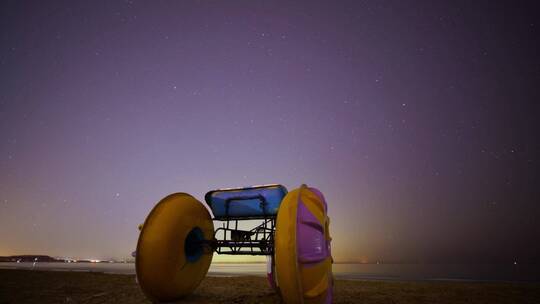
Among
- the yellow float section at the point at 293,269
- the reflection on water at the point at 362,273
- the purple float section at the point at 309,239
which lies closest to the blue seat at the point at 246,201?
the yellow float section at the point at 293,269

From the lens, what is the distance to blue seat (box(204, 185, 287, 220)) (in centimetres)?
634

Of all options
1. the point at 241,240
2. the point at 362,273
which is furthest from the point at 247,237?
the point at 362,273

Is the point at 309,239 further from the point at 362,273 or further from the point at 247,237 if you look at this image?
the point at 362,273

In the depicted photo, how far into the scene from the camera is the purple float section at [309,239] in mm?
4812

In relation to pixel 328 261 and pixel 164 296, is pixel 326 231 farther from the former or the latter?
pixel 164 296

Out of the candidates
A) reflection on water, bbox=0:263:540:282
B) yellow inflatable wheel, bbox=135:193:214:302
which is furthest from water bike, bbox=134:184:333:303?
reflection on water, bbox=0:263:540:282

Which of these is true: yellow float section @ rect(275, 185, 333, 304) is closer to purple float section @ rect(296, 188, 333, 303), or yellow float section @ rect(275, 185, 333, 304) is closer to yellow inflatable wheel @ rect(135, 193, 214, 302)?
purple float section @ rect(296, 188, 333, 303)

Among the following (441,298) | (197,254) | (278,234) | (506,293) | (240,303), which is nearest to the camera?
(278,234)

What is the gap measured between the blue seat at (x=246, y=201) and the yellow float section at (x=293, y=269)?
3.43ft

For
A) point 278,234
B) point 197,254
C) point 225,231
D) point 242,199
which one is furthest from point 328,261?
point 197,254

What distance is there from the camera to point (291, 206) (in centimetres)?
511

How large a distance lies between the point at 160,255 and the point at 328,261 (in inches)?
120

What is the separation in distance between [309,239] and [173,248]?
2.82 m

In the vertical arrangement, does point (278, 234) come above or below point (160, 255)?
above
